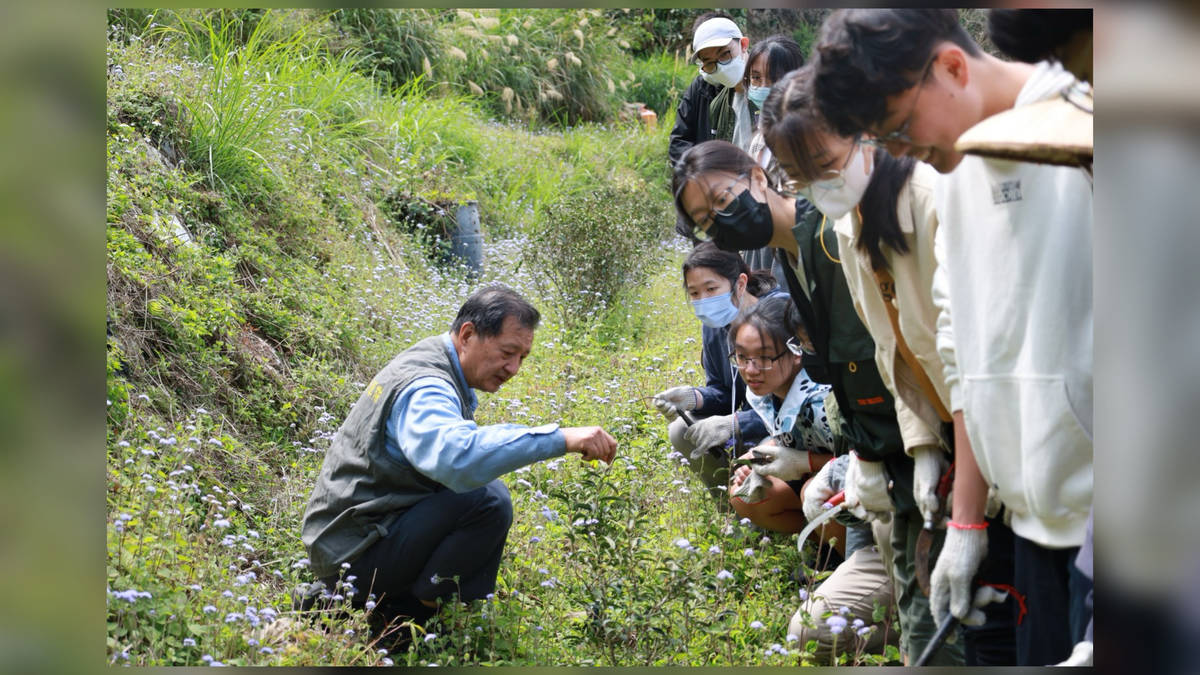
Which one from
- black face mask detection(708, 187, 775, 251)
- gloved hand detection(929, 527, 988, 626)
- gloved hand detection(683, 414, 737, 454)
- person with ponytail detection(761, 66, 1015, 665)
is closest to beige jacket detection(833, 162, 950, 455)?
person with ponytail detection(761, 66, 1015, 665)

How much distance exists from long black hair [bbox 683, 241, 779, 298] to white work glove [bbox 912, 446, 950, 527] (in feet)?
4.54

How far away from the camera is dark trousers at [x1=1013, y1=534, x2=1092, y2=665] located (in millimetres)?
2152

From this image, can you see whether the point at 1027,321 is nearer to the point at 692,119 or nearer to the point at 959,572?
the point at 959,572

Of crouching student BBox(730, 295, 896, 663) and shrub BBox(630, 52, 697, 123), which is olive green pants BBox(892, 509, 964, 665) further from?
shrub BBox(630, 52, 697, 123)

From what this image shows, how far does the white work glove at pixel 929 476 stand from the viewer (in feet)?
7.47

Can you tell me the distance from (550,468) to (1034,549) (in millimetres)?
1841

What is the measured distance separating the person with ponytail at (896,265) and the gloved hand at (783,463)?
86 centimetres

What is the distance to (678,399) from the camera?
3.91m

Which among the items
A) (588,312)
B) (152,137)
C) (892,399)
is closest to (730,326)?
(892,399)

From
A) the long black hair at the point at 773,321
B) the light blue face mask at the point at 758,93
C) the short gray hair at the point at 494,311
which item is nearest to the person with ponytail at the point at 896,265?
the long black hair at the point at 773,321

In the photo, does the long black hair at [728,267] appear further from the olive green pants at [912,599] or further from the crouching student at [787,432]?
the olive green pants at [912,599]

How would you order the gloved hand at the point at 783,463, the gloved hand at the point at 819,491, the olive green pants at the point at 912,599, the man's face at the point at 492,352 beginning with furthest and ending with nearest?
the gloved hand at the point at 783,463
the man's face at the point at 492,352
the gloved hand at the point at 819,491
the olive green pants at the point at 912,599
